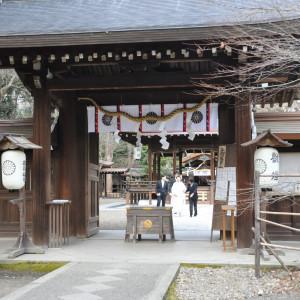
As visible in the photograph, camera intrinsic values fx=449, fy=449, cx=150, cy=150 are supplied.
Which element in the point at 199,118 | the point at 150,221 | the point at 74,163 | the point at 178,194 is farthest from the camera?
the point at 178,194

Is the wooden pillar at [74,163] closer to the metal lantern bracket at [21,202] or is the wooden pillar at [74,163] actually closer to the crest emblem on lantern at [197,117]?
the metal lantern bracket at [21,202]

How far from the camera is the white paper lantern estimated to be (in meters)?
8.02

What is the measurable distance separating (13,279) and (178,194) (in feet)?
35.2

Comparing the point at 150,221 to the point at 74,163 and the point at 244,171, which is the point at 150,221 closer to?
the point at 74,163

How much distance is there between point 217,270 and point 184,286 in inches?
43.4

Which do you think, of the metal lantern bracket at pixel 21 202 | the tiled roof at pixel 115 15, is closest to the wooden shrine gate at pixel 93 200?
the metal lantern bracket at pixel 21 202

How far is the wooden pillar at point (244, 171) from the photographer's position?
26.5 feet

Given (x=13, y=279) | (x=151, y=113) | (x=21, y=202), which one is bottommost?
(x=13, y=279)

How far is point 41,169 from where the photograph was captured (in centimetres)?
864

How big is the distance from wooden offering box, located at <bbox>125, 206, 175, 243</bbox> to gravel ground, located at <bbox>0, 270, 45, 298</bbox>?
2.67 meters

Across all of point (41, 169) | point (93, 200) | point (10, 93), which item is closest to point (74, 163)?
point (93, 200)

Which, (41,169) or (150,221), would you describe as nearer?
(41,169)

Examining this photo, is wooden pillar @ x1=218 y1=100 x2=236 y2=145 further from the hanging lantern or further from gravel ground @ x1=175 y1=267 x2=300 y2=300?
gravel ground @ x1=175 y1=267 x2=300 y2=300

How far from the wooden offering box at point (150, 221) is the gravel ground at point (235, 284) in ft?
7.81
